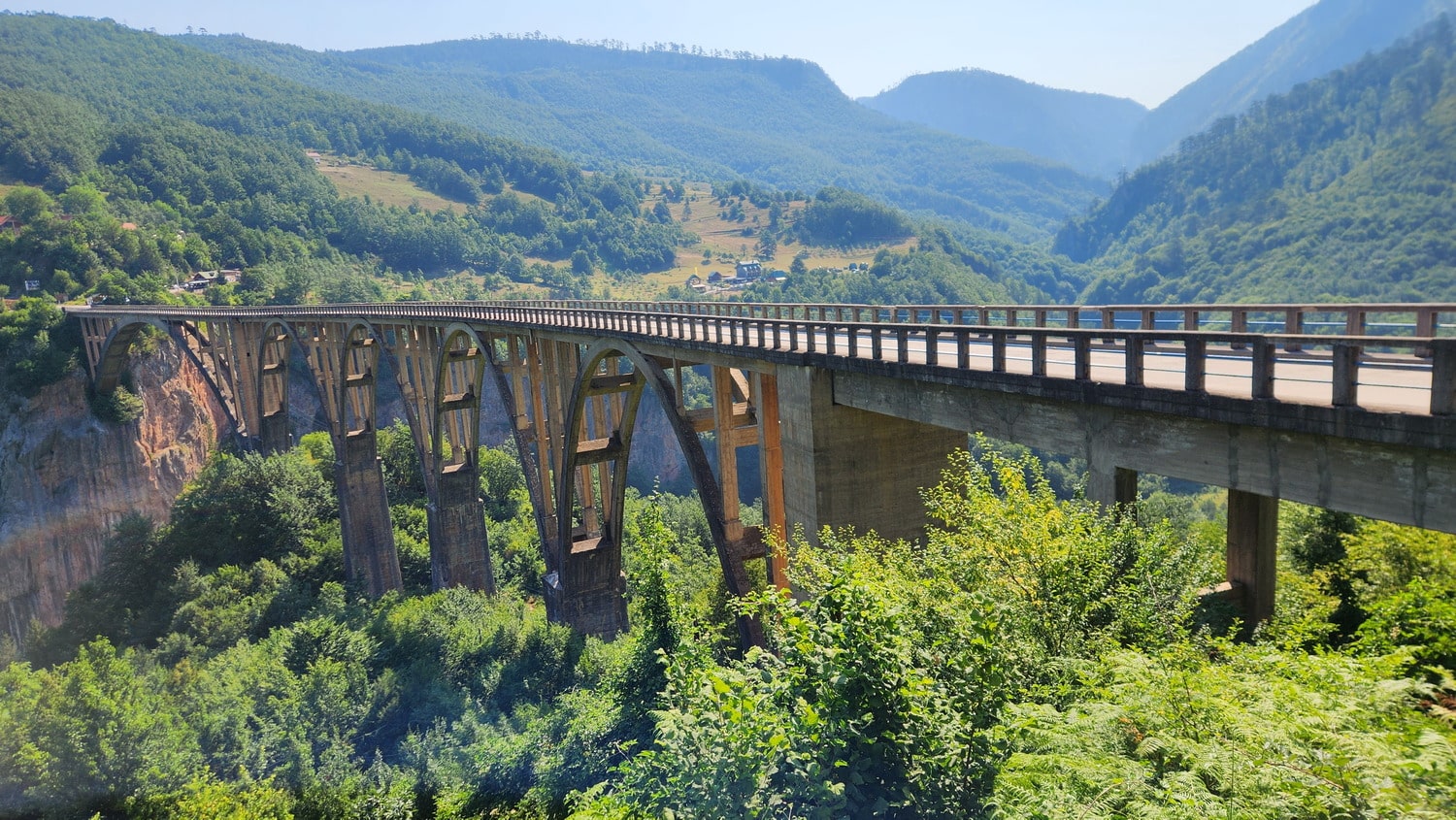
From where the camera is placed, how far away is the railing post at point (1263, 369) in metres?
8.36

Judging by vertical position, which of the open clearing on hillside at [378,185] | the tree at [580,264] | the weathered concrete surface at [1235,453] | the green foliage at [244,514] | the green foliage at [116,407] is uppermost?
the open clearing on hillside at [378,185]

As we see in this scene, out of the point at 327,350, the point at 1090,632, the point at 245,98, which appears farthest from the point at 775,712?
the point at 245,98

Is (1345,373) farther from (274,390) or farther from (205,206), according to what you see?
(205,206)

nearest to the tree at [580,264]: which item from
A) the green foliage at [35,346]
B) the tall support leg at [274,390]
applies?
the green foliage at [35,346]

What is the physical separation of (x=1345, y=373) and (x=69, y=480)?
7031cm

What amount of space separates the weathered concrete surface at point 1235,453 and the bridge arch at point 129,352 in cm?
5710

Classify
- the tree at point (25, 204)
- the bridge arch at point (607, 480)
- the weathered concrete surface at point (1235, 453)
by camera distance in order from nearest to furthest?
the weathered concrete surface at point (1235, 453) < the bridge arch at point (607, 480) < the tree at point (25, 204)

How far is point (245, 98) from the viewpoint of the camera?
196 metres

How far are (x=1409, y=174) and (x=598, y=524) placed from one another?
123 metres

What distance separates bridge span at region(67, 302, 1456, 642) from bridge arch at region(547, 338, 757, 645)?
8 centimetres

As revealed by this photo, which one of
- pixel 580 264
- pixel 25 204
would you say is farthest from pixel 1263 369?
pixel 580 264

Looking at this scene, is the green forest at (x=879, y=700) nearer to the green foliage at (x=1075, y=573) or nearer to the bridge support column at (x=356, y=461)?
the green foliage at (x=1075, y=573)

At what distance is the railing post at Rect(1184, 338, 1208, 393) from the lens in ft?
29.3

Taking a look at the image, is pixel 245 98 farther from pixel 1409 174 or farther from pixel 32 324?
pixel 1409 174
